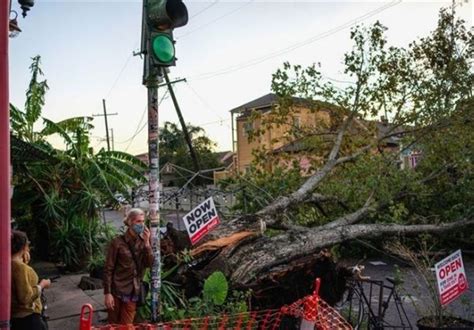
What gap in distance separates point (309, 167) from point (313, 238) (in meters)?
4.67

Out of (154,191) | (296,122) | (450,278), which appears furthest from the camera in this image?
(296,122)

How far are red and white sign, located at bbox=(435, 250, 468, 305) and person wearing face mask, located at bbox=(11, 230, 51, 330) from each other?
4121mm

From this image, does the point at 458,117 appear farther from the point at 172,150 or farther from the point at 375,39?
the point at 172,150

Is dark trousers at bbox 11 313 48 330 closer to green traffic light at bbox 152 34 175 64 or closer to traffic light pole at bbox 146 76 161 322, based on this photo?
traffic light pole at bbox 146 76 161 322

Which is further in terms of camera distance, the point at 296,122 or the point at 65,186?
the point at 296,122

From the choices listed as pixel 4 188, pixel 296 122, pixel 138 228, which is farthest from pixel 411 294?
pixel 4 188

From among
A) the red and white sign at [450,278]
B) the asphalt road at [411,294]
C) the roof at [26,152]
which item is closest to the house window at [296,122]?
the asphalt road at [411,294]

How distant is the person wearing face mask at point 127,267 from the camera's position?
4.86 meters

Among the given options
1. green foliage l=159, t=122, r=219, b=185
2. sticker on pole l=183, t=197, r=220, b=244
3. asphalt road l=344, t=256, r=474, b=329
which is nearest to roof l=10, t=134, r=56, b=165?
sticker on pole l=183, t=197, r=220, b=244

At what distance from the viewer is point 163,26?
13.7 feet

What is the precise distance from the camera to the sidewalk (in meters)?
5.92

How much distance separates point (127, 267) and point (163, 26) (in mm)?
2374

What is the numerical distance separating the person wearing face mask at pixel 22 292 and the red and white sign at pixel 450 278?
4121mm

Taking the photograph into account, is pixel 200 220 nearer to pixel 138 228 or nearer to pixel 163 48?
pixel 138 228
